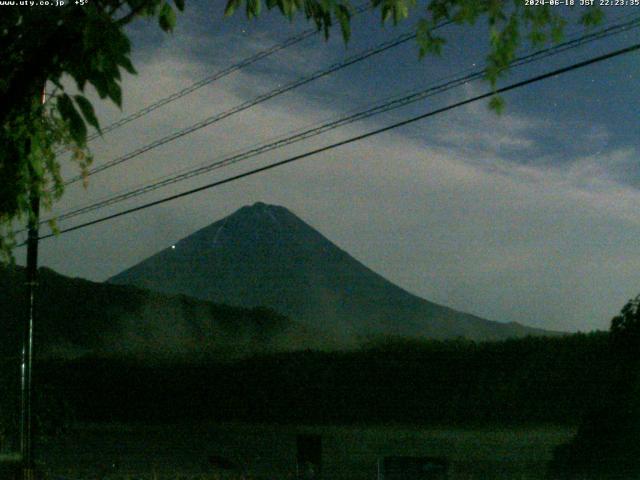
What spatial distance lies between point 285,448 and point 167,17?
3204 cm

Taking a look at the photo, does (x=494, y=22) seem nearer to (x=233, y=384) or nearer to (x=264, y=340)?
(x=233, y=384)

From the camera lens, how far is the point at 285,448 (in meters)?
35.8

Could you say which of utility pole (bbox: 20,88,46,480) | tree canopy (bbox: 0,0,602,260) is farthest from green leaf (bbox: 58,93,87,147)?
utility pole (bbox: 20,88,46,480)

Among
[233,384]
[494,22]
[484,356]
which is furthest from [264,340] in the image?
[494,22]

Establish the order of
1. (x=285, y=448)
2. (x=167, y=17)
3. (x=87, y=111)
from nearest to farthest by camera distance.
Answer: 1. (x=87, y=111)
2. (x=167, y=17)
3. (x=285, y=448)

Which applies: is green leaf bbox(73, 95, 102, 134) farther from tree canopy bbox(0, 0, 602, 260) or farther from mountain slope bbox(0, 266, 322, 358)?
mountain slope bbox(0, 266, 322, 358)

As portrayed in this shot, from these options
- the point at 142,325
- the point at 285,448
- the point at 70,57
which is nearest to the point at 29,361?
the point at 70,57

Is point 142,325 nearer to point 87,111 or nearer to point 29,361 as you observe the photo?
point 29,361

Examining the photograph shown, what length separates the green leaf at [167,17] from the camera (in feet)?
16.8

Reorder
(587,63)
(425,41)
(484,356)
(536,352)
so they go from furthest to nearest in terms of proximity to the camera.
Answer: (484,356) < (536,352) < (587,63) < (425,41)

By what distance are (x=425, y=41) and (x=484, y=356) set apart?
3804 cm

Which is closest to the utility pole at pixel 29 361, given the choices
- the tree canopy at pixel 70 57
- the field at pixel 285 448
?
the field at pixel 285 448

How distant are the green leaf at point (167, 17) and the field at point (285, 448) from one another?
44.1ft

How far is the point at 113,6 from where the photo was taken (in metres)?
5.40
